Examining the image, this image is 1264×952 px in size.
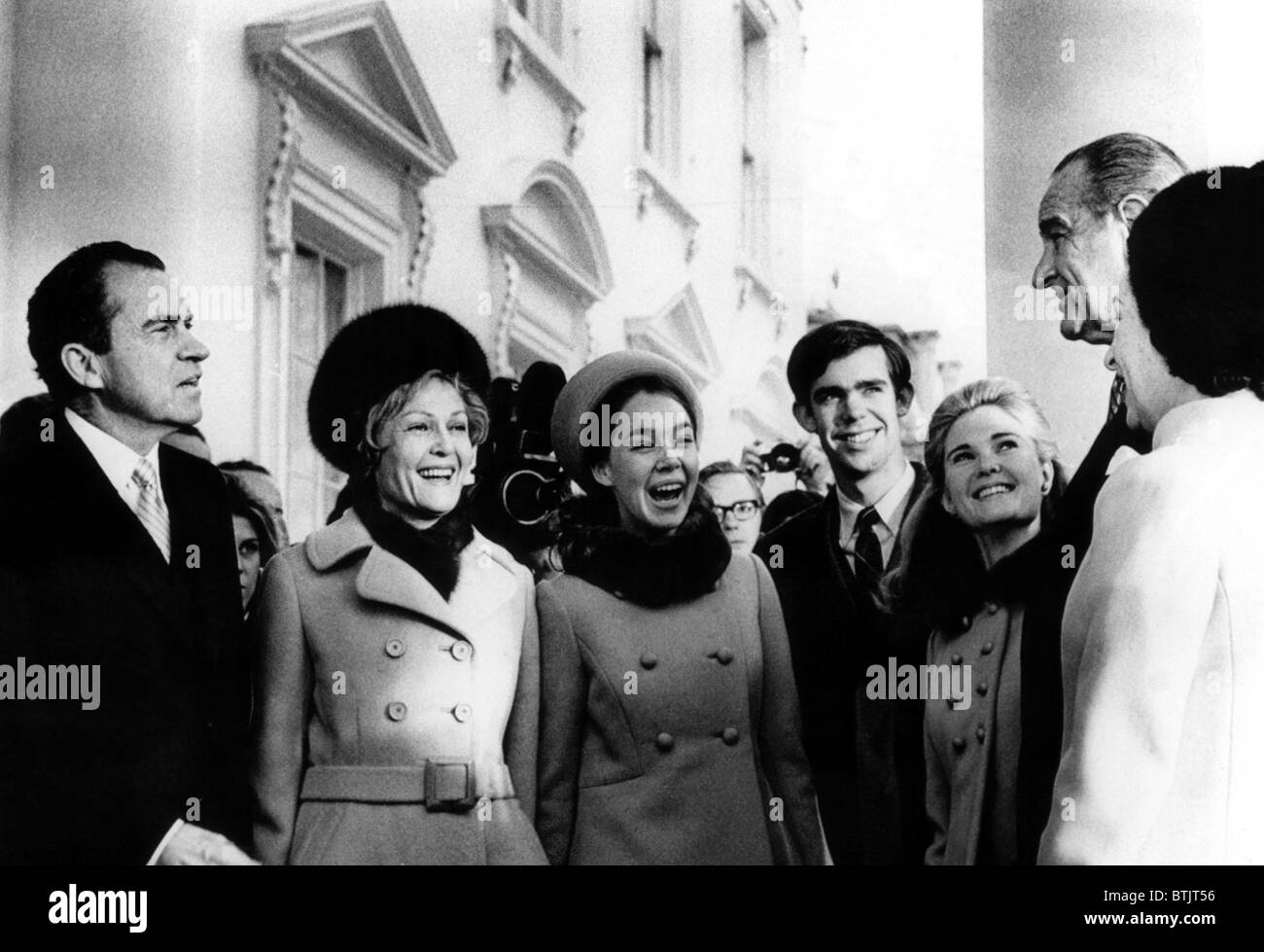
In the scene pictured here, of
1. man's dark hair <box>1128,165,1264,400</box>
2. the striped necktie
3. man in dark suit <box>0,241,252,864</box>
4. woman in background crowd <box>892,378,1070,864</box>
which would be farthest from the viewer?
the striped necktie

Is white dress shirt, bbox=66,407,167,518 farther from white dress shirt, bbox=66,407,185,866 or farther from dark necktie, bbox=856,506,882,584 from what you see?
dark necktie, bbox=856,506,882,584

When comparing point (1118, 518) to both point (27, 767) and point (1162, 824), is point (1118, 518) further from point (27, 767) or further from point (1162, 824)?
point (27, 767)

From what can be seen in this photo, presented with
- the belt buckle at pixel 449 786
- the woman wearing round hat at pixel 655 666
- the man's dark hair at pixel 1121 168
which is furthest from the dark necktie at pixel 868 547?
the belt buckle at pixel 449 786

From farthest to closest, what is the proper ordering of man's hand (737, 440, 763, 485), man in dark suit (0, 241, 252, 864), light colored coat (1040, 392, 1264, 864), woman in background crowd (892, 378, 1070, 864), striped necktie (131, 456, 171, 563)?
man's hand (737, 440, 763, 485), striped necktie (131, 456, 171, 563), man in dark suit (0, 241, 252, 864), woman in background crowd (892, 378, 1070, 864), light colored coat (1040, 392, 1264, 864)

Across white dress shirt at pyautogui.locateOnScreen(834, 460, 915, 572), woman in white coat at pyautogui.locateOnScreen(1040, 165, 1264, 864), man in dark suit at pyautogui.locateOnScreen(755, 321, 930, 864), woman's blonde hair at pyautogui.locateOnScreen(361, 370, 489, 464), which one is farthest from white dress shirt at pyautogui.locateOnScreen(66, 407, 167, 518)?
woman in white coat at pyautogui.locateOnScreen(1040, 165, 1264, 864)

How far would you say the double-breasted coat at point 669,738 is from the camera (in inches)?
215

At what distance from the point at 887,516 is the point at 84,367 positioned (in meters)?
2.29

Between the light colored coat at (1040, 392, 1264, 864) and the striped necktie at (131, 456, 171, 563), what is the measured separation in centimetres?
246

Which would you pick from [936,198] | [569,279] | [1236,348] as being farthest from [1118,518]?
[569,279]

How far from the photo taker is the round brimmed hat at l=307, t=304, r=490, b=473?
5629 millimetres

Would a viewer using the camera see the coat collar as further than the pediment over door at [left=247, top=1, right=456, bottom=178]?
No

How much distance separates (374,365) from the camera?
5.66 metres

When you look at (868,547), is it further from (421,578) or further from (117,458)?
(117,458)

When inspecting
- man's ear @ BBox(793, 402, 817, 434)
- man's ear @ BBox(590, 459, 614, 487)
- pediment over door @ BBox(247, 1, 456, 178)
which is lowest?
man's ear @ BBox(590, 459, 614, 487)
